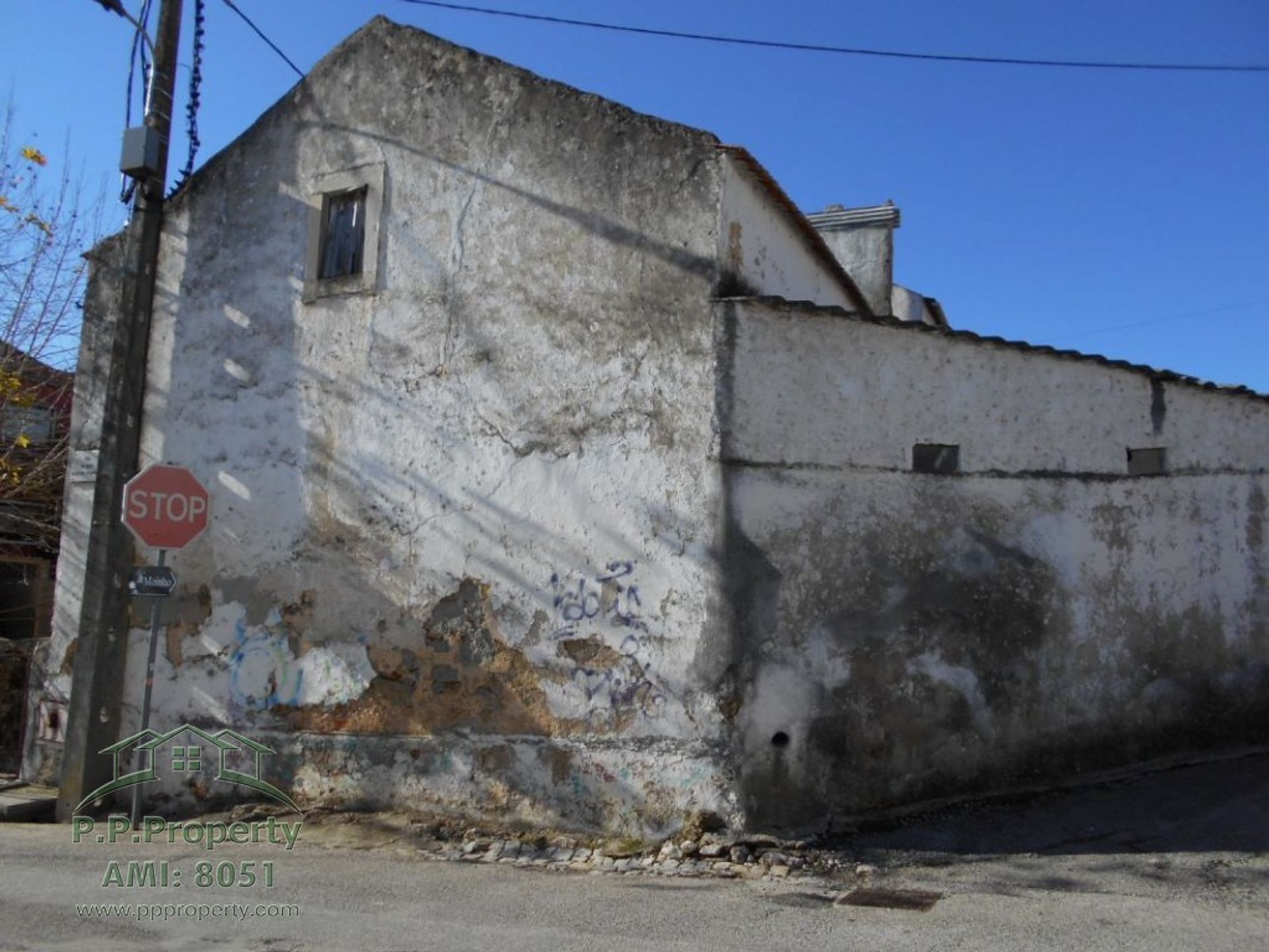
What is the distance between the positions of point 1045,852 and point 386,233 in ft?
22.4

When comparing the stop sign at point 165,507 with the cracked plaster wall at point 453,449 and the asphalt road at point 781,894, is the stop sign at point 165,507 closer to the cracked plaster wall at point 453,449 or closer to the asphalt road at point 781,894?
the cracked plaster wall at point 453,449

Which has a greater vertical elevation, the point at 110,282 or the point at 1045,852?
the point at 110,282

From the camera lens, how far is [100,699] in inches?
351

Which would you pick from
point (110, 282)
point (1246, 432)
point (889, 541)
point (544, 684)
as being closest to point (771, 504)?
point (889, 541)

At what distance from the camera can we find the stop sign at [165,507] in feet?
26.4

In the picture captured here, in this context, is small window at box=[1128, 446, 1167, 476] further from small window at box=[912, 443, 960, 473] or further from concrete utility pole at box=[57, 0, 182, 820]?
concrete utility pole at box=[57, 0, 182, 820]

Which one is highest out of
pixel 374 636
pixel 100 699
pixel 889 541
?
pixel 889 541

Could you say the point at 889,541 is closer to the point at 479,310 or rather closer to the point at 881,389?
the point at 881,389

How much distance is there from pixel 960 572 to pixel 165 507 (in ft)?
20.1

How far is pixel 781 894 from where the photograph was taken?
6047 millimetres

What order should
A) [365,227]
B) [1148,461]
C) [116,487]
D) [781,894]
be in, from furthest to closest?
1. [116,487]
2. [365,227]
3. [1148,461]
4. [781,894]

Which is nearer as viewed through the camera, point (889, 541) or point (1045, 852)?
point (1045, 852)

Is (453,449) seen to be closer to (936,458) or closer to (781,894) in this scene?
(936,458)

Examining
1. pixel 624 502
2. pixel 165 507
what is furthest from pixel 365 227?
pixel 624 502
